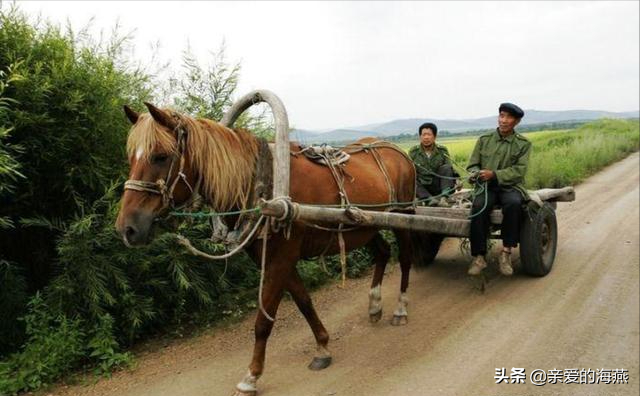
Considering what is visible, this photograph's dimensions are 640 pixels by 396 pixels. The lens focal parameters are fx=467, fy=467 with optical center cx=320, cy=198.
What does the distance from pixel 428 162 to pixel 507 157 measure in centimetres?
101

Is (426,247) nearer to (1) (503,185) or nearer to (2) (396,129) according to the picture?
(1) (503,185)

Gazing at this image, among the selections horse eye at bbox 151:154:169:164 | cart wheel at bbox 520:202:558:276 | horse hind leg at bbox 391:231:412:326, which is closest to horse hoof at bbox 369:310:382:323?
horse hind leg at bbox 391:231:412:326

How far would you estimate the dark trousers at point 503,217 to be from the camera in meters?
4.82

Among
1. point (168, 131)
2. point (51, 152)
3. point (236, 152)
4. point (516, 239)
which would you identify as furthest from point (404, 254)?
point (51, 152)

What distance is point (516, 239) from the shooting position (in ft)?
16.4

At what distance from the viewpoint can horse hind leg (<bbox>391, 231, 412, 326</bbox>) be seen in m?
4.53

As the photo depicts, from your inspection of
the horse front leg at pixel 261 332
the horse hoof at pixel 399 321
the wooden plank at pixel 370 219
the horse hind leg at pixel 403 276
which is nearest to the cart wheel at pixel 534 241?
the wooden plank at pixel 370 219

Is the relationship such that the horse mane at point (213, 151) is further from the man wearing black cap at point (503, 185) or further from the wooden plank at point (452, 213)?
the man wearing black cap at point (503, 185)

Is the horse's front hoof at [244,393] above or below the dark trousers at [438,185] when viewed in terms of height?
below

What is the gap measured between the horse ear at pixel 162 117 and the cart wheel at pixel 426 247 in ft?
11.5

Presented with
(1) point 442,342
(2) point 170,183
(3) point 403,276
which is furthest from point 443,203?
(2) point 170,183

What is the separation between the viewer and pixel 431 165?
5.79m

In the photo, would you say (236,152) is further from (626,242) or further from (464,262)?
(626,242)

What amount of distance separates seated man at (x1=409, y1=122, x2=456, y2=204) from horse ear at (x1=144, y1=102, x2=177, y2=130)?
138 inches
